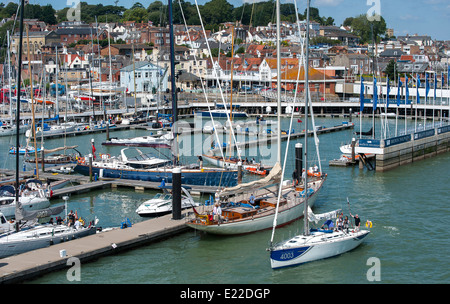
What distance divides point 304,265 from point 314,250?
748 millimetres

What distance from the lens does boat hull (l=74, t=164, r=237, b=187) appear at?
39.8 metres

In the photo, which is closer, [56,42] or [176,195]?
[176,195]

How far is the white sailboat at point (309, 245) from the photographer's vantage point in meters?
24.4

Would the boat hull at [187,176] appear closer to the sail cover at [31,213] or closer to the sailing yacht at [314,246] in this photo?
the sail cover at [31,213]

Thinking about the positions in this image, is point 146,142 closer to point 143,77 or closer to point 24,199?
point 24,199

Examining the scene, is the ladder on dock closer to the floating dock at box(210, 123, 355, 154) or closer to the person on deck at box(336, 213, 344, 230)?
the floating dock at box(210, 123, 355, 154)

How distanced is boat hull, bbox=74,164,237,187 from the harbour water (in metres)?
1.97

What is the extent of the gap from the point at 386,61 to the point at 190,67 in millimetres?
44651

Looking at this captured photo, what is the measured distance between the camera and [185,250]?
90.9 ft

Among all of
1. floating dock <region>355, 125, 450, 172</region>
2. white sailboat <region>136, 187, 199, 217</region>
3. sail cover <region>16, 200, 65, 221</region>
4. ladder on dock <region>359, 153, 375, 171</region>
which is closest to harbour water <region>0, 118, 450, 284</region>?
white sailboat <region>136, 187, 199, 217</region>

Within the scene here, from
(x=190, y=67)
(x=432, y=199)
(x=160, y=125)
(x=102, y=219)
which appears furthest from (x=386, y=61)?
(x=102, y=219)

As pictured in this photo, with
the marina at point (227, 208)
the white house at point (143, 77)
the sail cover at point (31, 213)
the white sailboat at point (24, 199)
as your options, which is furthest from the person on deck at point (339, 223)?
the white house at point (143, 77)

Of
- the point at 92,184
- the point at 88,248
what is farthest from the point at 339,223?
the point at 92,184
